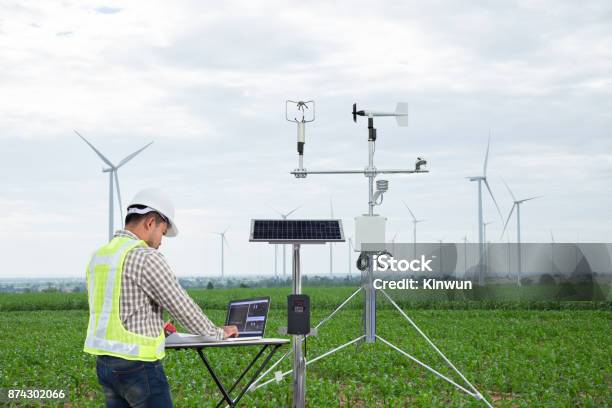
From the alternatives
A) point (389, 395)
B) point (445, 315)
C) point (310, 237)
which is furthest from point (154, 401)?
point (445, 315)

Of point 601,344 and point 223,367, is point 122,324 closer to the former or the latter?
point 223,367

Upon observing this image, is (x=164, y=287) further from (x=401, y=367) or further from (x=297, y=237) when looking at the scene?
(x=401, y=367)

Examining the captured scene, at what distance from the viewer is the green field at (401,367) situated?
817 centimetres

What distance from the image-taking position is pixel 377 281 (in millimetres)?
8828

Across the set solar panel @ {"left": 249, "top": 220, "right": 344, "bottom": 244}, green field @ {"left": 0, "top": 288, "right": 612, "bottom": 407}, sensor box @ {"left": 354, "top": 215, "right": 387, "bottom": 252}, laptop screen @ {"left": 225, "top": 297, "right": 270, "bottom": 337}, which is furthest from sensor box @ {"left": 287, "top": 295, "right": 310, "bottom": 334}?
sensor box @ {"left": 354, "top": 215, "right": 387, "bottom": 252}

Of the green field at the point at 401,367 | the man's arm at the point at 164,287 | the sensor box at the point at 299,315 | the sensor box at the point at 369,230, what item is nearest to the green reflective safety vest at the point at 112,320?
the man's arm at the point at 164,287

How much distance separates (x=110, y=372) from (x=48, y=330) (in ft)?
47.7

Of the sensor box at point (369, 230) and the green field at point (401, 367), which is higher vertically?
the sensor box at point (369, 230)

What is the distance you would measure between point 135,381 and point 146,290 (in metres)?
0.46

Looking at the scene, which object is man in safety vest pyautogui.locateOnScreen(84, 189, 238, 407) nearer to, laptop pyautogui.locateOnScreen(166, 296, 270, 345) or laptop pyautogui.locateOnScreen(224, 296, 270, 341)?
laptop pyautogui.locateOnScreen(166, 296, 270, 345)

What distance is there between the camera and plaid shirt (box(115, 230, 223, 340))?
3.78 metres

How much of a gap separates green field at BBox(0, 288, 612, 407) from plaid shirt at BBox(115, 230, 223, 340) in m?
4.05

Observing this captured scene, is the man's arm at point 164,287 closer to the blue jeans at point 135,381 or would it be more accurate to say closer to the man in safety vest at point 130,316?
the man in safety vest at point 130,316

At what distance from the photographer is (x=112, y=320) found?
3766mm
